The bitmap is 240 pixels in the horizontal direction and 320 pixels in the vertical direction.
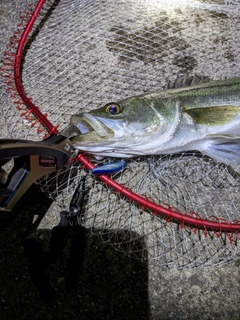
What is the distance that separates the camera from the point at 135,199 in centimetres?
226

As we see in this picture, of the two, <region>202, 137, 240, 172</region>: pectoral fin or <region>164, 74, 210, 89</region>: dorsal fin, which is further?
<region>164, 74, 210, 89</region>: dorsal fin

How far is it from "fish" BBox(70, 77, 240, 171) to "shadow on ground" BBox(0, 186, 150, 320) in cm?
77

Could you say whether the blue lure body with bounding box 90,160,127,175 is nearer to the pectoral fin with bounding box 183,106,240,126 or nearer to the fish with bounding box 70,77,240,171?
the fish with bounding box 70,77,240,171

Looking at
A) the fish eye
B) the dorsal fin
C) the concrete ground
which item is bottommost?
the concrete ground

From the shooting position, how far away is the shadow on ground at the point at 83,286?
239cm

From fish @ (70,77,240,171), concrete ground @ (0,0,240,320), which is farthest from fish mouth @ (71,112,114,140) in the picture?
concrete ground @ (0,0,240,320)

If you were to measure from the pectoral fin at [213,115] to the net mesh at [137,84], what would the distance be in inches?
12.3

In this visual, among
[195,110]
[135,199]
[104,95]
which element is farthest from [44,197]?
[195,110]

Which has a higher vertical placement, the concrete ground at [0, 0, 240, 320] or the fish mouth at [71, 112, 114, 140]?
the fish mouth at [71, 112, 114, 140]

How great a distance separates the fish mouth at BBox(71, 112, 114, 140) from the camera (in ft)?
7.27

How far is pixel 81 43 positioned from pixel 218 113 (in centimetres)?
144

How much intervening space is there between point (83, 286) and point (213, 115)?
150 centimetres

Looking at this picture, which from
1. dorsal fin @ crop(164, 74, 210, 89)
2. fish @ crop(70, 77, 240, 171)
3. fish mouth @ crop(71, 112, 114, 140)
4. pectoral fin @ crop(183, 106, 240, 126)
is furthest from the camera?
dorsal fin @ crop(164, 74, 210, 89)

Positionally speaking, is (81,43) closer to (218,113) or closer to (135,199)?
(218,113)
